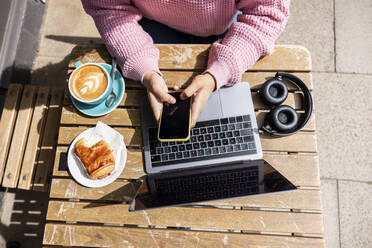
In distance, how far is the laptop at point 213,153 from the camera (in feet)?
2.88

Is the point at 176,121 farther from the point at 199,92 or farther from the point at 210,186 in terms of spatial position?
the point at 210,186

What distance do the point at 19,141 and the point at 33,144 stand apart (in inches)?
4.0

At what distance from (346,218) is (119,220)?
5.67 ft

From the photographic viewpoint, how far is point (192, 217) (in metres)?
1.03

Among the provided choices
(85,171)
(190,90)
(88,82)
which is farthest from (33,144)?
(190,90)

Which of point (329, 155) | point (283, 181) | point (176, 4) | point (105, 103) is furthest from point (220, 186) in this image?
point (329, 155)

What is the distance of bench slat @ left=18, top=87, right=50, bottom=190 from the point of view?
4.59 feet

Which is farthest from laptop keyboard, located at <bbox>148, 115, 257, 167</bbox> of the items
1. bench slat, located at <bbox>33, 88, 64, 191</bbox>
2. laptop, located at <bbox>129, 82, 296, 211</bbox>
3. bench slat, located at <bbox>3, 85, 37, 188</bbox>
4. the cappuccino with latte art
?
bench slat, located at <bbox>3, 85, 37, 188</bbox>

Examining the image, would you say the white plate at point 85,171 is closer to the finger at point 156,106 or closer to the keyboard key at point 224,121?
the finger at point 156,106

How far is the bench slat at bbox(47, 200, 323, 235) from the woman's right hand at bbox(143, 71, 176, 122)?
0.42m

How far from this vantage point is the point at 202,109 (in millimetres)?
1073

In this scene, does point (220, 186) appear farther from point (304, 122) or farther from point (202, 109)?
point (304, 122)

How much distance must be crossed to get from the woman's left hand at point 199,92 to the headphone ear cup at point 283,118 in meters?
0.29

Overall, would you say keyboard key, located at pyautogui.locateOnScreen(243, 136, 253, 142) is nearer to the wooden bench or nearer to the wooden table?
the wooden table
